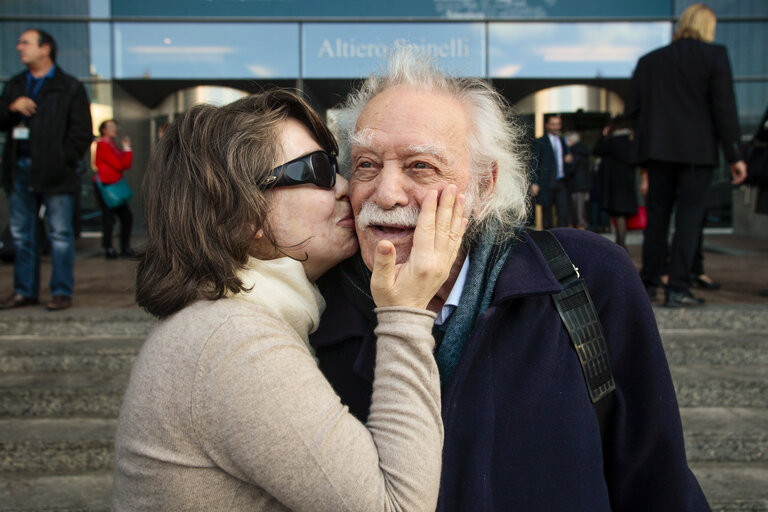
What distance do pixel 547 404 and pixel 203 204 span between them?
34.9 inches

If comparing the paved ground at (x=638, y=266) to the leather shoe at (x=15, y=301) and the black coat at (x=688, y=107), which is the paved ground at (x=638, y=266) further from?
the black coat at (x=688, y=107)

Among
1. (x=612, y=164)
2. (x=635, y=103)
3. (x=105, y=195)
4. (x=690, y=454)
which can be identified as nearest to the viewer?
(x=690, y=454)

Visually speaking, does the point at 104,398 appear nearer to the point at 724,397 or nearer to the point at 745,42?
the point at 724,397

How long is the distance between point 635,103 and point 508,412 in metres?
4.11

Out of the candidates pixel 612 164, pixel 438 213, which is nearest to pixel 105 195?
pixel 612 164

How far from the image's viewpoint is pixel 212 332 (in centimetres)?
132

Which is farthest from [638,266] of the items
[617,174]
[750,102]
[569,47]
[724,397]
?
[750,102]

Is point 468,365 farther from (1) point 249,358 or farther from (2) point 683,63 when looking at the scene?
(2) point 683,63

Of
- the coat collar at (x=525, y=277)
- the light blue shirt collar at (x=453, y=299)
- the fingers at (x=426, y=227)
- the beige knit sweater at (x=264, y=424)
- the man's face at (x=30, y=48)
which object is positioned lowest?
the beige knit sweater at (x=264, y=424)

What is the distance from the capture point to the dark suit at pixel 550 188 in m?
7.42

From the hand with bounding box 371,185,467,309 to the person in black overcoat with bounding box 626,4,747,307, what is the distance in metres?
3.59

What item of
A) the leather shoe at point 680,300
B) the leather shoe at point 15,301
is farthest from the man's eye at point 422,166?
the leather shoe at point 15,301

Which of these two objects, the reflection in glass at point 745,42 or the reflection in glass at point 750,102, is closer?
the reflection in glass at point 745,42

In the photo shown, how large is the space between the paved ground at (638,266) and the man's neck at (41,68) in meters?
1.65
